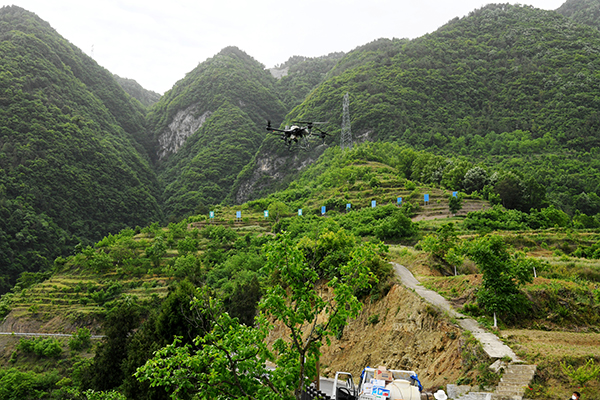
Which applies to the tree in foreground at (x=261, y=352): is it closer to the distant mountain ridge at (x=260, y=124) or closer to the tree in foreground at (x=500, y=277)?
the tree in foreground at (x=500, y=277)

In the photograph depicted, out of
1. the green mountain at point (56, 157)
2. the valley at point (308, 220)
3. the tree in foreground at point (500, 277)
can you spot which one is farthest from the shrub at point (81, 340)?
the tree in foreground at point (500, 277)

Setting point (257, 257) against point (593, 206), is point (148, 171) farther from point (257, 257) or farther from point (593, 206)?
point (593, 206)

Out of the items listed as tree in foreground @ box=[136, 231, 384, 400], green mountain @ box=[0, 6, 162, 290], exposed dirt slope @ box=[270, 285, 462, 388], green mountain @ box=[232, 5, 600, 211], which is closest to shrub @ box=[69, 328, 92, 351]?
exposed dirt slope @ box=[270, 285, 462, 388]

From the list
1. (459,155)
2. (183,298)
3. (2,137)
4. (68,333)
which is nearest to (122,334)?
(183,298)

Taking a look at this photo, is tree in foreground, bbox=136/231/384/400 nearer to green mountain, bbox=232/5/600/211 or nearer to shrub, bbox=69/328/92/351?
shrub, bbox=69/328/92/351

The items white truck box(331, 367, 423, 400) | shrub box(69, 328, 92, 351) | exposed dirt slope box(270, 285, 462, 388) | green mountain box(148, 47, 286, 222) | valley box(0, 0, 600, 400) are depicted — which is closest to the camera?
white truck box(331, 367, 423, 400)

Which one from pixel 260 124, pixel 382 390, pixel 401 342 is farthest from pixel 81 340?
pixel 260 124
